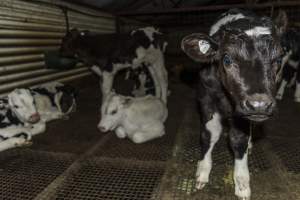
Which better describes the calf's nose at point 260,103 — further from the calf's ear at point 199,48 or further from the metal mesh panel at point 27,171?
the metal mesh panel at point 27,171

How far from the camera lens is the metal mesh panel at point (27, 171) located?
3.02m

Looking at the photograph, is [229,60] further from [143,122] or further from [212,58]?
[143,122]

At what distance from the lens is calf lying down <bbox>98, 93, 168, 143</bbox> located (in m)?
4.38

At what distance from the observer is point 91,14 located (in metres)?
8.59

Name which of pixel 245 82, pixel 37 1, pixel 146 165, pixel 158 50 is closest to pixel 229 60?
pixel 245 82

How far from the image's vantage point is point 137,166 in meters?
3.53

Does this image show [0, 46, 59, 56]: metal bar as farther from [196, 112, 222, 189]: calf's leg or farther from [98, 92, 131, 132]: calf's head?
[196, 112, 222, 189]: calf's leg

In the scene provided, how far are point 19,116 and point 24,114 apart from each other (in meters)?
0.17

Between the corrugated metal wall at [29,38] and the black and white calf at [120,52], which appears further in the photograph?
the black and white calf at [120,52]

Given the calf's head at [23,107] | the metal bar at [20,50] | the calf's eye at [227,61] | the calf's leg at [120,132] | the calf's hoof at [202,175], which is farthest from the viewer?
the metal bar at [20,50]

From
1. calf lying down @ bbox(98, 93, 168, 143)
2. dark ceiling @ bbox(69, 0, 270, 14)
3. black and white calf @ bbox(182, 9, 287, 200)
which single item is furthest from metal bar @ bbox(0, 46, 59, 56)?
black and white calf @ bbox(182, 9, 287, 200)

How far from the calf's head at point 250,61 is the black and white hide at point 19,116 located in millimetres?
3305

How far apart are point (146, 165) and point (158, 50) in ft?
12.9

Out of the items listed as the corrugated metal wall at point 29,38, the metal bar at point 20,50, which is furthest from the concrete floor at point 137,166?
the metal bar at point 20,50
